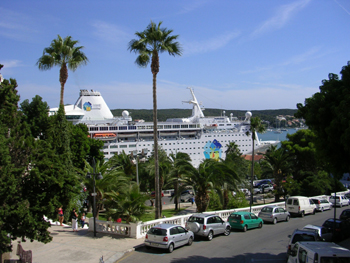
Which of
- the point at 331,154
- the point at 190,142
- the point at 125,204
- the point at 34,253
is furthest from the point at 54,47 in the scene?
the point at 190,142

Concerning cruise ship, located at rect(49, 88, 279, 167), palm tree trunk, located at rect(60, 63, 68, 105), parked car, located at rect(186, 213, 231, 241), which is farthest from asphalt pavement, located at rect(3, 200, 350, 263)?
cruise ship, located at rect(49, 88, 279, 167)

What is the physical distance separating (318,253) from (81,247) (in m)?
8.60

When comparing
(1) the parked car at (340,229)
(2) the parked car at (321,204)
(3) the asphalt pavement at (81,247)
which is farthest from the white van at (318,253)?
(2) the parked car at (321,204)

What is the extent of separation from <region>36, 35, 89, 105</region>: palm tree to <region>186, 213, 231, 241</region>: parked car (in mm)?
12612

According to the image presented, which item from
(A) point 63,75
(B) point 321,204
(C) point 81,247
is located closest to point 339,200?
(B) point 321,204

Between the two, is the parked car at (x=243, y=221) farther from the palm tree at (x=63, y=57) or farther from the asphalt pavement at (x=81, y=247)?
the palm tree at (x=63, y=57)

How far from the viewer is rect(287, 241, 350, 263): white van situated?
297 inches

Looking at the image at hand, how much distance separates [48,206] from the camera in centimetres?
855

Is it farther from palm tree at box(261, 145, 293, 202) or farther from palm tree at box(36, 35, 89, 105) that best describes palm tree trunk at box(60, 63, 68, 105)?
palm tree at box(261, 145, 293, 202)

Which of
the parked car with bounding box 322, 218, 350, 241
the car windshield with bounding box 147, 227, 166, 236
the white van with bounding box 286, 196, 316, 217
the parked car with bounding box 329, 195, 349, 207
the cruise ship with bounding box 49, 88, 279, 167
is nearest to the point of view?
the car windshield with bounding box 147, 227, 166, 236

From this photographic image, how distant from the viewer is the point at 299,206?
2095 cm

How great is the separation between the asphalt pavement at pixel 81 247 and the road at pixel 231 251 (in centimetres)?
55

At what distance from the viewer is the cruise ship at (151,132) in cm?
4959

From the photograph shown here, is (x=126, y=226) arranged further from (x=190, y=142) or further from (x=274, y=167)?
(x=190, y=142)
